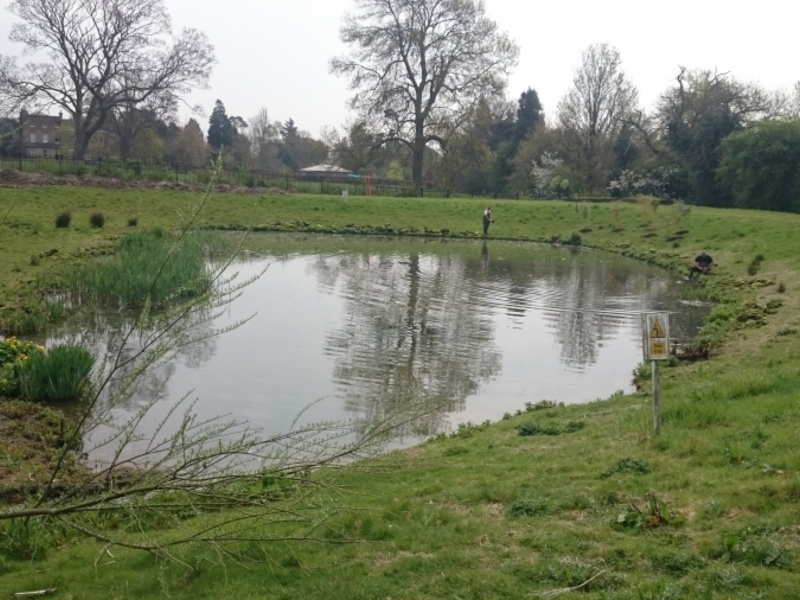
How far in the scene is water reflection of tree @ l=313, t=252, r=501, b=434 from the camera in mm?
11344

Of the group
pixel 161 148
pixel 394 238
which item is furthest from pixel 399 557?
pixel 161 148

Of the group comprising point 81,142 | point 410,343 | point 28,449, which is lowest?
point 28,449

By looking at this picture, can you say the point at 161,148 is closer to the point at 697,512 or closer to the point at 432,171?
the point at 432,171

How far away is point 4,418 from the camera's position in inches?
356

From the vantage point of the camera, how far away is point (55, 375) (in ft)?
32.4

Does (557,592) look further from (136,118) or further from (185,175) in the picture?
(136,118)

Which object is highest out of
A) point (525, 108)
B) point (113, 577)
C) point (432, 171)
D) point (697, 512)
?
point (525, 108)

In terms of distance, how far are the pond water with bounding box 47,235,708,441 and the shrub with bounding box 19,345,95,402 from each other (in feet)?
3.56

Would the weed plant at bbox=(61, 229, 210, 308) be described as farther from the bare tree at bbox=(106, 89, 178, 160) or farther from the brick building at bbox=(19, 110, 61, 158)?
the brick building at bbox=(19, 110, 61, 158)

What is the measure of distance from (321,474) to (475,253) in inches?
1102

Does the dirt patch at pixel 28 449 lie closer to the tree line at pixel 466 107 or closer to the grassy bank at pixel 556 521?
the grassy bank at pixel 556 521

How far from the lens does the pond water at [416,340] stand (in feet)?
36.9

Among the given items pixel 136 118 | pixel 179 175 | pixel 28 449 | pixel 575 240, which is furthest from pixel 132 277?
pixel 136 118

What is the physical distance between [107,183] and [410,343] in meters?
32.4
